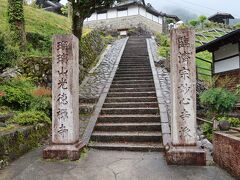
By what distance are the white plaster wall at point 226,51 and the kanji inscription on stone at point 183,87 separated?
734 cm

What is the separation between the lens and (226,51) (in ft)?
45.8

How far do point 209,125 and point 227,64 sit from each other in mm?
5368

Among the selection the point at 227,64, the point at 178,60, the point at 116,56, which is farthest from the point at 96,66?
the point at 178,60

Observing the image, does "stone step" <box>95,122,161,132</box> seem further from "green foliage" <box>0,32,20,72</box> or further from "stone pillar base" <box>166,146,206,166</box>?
"green foliage" <box>0,32,20,72</box>

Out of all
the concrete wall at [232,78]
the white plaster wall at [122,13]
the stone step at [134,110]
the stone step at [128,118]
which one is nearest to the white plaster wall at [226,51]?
the concrete wall at [232,78]

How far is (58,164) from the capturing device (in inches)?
255

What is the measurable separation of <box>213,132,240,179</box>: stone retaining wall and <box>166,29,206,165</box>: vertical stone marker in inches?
15.3

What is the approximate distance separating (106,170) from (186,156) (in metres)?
1.94

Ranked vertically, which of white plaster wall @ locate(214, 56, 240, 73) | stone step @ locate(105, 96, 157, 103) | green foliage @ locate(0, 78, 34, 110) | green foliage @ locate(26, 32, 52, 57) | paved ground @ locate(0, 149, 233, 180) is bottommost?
paved ground @ locate(0, 149, 233, 180)

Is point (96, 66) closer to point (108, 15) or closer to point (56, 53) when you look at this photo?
point (56, 53)

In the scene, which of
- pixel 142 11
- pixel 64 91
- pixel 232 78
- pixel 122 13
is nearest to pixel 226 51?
pixel 232 78

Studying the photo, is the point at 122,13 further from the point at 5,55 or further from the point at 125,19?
the point at 5,55

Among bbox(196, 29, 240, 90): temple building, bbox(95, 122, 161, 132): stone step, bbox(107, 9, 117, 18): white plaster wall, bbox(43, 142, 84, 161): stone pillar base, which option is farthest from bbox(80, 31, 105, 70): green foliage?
bbox(107, 9, 117, 18): white plaster wall

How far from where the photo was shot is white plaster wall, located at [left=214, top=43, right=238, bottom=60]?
43.0 ft
